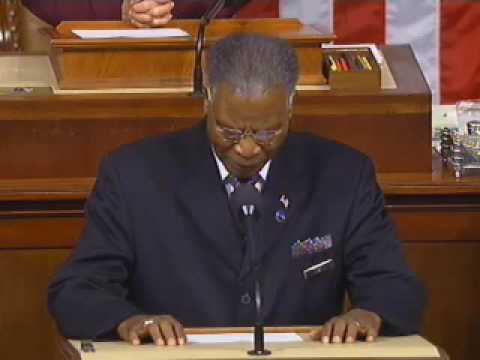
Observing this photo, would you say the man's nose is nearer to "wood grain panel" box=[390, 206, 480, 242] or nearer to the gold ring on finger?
the gold ring on finger

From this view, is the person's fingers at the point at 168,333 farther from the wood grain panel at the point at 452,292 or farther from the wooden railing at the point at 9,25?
the wooden railing at the point at 9,25

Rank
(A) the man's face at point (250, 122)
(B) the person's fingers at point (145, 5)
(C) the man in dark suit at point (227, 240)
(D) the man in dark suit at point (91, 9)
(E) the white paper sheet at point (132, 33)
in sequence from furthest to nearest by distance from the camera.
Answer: (D) the man in dark suit at point (91, 9) → (B) the person's fingers at point (145, 5) → (E) the white paper sheet at point (132, 33) → (C) the man in dark suit at point (227, 240) → (A) the man's face at point (250, 122)

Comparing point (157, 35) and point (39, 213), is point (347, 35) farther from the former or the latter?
point (39, 213)

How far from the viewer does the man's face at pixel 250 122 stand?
3203 mm

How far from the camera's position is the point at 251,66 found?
3.22 m

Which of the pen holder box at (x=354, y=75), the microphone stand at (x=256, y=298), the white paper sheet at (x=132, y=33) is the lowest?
the microphone stand at (x=256, y=298)

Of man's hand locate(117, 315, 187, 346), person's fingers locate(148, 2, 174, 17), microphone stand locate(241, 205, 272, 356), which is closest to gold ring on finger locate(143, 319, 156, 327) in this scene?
man's hand locate(117, 315, 187, 346)

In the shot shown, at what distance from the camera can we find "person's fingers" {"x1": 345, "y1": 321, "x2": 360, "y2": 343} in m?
3.10

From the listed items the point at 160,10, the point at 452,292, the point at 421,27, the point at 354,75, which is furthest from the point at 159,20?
the point at 421,27

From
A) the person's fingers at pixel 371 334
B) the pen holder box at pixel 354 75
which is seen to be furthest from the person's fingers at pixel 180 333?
the pen holder box at pixel 354 75

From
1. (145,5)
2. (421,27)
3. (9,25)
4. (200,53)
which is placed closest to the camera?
(200,53)

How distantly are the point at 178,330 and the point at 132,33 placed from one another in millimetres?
1451

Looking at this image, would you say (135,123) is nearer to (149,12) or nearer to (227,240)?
(149,12)

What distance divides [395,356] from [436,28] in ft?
8.58
